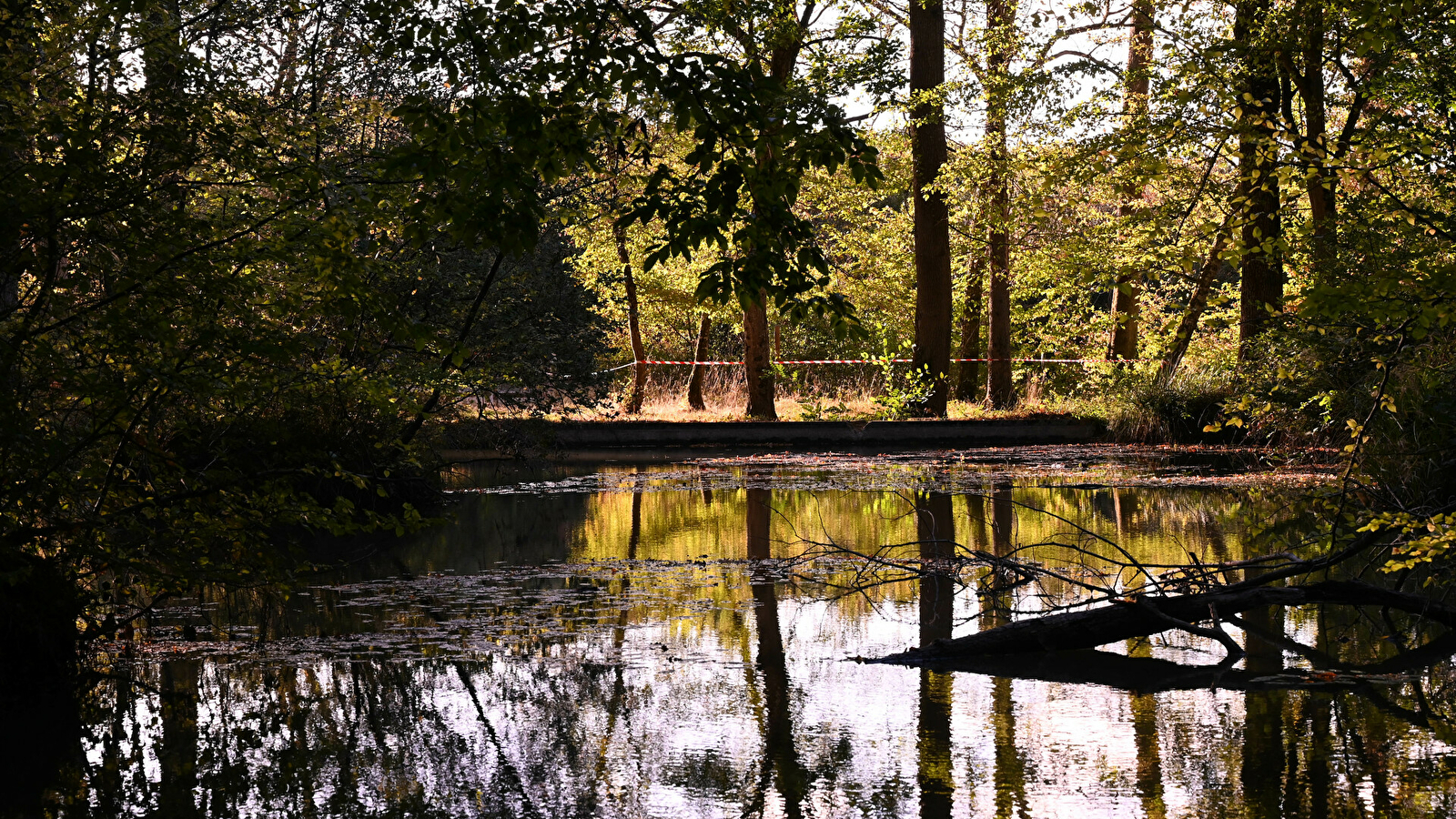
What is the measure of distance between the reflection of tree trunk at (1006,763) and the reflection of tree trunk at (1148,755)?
1.24 feet

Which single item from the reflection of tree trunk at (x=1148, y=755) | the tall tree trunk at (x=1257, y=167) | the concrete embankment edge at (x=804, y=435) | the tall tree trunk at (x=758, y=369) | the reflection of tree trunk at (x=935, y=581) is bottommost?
the reflection of tree trunk at (x=1148, y=755)

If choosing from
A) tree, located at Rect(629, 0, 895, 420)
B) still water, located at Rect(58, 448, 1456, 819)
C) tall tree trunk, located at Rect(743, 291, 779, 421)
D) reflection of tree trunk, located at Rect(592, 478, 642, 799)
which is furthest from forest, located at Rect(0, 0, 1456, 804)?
tall tree trunk, located at Rect(743, 291, 779, 421)

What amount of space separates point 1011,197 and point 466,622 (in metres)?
19.3

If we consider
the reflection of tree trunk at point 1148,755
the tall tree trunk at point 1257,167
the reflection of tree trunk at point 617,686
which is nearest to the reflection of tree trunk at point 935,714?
the reflection of tree trunk at point 1148,755

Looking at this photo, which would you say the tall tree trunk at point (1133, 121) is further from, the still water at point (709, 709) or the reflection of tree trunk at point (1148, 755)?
the reflection of tree trunk at point (1148, 755)

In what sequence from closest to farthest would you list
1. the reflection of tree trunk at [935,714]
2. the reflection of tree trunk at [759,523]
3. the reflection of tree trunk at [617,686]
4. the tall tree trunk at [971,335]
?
the reflection of tree trunk at [935,714], the reflection of tree trunk at [617,686], the reflection of tree trunk at [759,523], the tall tree trunk at [971,335]

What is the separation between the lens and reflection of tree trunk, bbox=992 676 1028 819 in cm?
438

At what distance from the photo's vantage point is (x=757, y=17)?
22.1 metres

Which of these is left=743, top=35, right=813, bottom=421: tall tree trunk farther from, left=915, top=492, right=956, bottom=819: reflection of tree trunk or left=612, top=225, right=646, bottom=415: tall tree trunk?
left=915, top=492, right=956, bottom=819: reflection of tree trunk

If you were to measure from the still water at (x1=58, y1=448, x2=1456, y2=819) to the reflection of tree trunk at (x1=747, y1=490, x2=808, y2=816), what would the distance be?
0.02m

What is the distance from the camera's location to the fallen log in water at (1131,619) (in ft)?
21.1

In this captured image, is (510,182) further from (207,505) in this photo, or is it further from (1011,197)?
(1011,197)

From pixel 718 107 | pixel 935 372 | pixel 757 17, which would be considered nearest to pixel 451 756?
pixel 718 107

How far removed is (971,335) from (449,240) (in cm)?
2619
